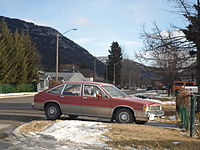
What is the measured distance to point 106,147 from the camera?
6594mm

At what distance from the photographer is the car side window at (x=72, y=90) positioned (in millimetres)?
10884

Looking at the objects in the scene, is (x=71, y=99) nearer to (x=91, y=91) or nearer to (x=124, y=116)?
(x=91, y=91)

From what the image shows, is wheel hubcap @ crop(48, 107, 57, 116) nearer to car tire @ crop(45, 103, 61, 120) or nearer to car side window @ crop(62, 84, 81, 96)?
car tire @ crop(45, 103, 61, 120)

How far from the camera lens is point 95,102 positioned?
34.4 feet

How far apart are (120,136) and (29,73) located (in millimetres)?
43395

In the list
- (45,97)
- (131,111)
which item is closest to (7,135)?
(45,97)

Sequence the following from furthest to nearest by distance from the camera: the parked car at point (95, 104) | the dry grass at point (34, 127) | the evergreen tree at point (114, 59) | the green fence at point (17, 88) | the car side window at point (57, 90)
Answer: the evergreen tree at point (114, 59) < the green fence at point (17, 88) < the car side window at point (57, 90) < the parked car at point (95, 104) < the dry grass at point (34, 127)

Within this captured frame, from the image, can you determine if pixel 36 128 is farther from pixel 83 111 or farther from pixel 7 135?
pixel 83 111

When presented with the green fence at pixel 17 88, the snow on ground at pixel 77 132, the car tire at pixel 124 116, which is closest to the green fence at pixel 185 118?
the car tire at pixel 124 116

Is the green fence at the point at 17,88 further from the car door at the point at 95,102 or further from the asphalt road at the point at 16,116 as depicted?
the car door at the point at 95,102

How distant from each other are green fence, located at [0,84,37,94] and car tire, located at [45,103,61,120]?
3107cm

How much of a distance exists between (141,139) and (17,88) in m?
40.1

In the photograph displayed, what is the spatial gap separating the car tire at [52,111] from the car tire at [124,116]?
2464mm

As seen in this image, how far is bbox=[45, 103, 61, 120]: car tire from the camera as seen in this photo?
433 inches
